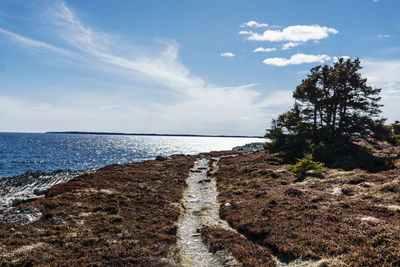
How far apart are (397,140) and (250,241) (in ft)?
139

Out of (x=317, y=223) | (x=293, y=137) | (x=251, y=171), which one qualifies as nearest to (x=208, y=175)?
(x=251, y=171)

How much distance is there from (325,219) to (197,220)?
819 cm

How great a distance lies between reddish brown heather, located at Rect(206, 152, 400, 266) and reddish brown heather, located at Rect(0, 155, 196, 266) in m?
3.42

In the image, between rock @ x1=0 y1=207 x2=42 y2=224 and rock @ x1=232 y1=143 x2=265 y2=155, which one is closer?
rock @ x1=0 y1=207 x2=42 y2=224

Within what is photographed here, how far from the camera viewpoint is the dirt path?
10.7 meters

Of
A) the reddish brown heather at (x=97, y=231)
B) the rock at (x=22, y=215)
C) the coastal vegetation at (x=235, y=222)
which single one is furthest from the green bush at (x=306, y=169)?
the rock at (x=22, y=215)

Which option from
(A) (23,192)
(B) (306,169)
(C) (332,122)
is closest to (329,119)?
(C) (332,122)

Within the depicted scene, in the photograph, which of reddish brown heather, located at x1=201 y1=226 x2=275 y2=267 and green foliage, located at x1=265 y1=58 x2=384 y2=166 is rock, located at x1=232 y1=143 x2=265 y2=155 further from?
reddish brown heather, located at x1=201 y1=226 x2=275 y2=267

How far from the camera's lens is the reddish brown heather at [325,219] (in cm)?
965

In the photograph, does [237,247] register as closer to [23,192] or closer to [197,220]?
[197,220]

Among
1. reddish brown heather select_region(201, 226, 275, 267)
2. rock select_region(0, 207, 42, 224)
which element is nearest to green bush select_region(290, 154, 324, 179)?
reddish brown heather select_region(201, 226, 275, 267)

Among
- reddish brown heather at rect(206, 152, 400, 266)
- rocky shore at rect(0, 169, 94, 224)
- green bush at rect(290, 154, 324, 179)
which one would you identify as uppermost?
green bush at rect(290, 154, 324, 179)

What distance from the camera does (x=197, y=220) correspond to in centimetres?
1656

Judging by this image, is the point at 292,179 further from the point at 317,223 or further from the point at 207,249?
the point at 207,249
